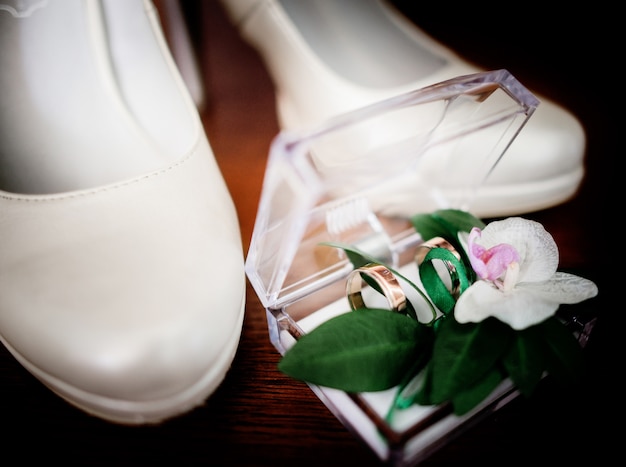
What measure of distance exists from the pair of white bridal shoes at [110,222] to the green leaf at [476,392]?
0.51 feet

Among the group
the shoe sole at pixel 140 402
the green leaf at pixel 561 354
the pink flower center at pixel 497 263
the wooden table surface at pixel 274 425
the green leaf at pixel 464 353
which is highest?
the pink flower center at pixel 497 263

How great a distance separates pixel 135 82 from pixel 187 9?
32cm

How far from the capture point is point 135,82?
461mm

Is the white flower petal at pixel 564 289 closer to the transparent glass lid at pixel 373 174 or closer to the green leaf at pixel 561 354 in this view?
the green leaf at pixel 561 354

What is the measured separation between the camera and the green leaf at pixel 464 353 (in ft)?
0.90

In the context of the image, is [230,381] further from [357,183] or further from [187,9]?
[187,9]

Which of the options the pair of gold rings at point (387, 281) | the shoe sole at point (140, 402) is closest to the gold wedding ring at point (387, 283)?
the pair of gold rings at point (387, 281)

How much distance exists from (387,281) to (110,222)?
209 mm

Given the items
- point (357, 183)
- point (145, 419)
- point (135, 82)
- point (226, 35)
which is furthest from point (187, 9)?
point (145, 419)

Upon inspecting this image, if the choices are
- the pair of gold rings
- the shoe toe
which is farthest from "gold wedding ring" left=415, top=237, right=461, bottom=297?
the shoe toe

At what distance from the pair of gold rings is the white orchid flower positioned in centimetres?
4

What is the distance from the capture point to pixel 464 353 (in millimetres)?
283

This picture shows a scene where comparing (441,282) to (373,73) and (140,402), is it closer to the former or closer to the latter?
(140,402)

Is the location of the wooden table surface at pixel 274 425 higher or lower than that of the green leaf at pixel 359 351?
lower
